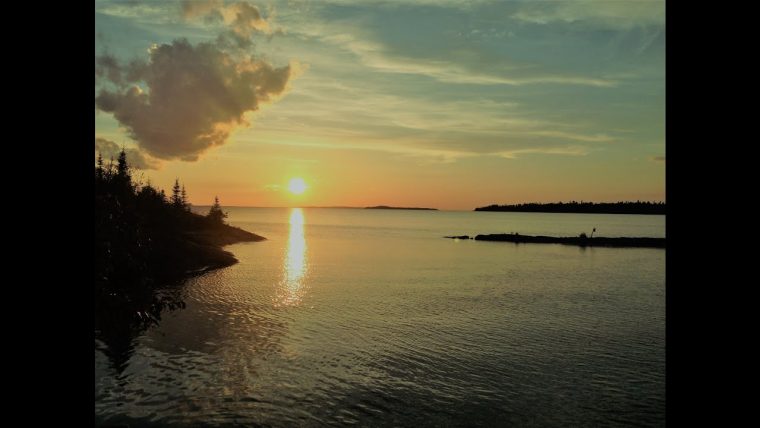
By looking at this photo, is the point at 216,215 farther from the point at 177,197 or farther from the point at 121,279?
the point at 121,279

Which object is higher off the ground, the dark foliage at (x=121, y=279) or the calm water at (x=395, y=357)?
the dark foliage at (x=121, y=279)

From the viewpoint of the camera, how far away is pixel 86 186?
4.31 metres

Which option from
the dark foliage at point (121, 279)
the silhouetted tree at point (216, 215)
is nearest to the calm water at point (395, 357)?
the dark foliage at point (121, 279)

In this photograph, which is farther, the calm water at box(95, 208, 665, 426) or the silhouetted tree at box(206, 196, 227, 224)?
the silhouetted tree at box(206, 196, 227, 224)

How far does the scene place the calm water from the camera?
2408cm

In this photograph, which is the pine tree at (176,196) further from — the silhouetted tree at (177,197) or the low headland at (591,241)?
the low headland at (591,241)

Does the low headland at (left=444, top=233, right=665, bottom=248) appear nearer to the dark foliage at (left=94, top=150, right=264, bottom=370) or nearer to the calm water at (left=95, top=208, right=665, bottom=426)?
the calm water at (left=95, top=208, right=665, bottom=426)

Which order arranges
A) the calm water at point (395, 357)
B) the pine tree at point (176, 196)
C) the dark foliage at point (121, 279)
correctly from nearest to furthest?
the dark foliage at point (121, 279)
the calm water at point (395, 357)
the pine tree at point (176, 196)

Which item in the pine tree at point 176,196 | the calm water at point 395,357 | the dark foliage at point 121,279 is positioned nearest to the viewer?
the dark foliage at point 121,279

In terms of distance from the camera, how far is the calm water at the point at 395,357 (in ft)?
79.0

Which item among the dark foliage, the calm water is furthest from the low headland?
the dark foliage

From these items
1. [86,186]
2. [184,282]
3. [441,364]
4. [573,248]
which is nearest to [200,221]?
[184,282]
